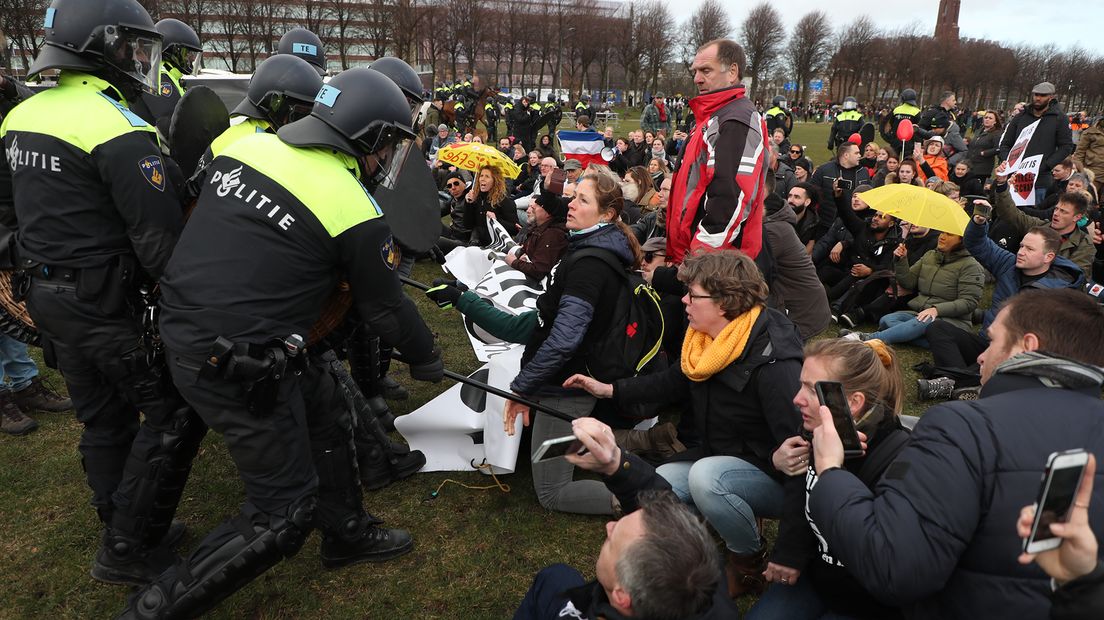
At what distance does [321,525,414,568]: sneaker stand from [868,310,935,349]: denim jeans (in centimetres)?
480

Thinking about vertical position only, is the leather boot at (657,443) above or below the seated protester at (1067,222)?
below

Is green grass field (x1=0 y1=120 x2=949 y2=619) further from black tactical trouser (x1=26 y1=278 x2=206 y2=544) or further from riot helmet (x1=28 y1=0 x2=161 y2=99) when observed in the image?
riot helmet (x1=28 y1=0 x2=161 y2=99)

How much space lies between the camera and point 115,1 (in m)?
3.12

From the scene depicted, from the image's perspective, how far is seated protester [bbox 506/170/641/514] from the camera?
358 centimetres

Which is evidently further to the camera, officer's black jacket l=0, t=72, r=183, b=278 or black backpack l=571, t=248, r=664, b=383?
black backpack l=571, t=248, r=664, b=383

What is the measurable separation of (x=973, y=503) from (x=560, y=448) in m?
1.23

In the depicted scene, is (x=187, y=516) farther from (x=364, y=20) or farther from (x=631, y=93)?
(x=631, y=93)

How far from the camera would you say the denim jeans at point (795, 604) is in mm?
2639

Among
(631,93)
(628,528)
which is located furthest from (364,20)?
(628,528)

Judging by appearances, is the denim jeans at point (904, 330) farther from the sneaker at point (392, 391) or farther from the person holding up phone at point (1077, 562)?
the person holding up phone at point (1077, 562)

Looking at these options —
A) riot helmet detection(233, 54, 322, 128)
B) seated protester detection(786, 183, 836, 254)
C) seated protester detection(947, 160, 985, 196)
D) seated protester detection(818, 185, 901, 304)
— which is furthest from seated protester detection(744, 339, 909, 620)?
seated protester detection(947, 160, 985, 196)

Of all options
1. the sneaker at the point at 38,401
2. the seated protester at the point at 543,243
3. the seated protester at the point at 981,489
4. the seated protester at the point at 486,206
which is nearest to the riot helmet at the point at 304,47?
the seated protester at the point at 543,243

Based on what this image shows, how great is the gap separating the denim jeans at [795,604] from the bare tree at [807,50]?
6817 cm

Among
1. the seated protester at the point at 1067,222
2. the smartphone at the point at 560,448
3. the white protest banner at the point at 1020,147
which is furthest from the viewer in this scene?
the white protest banner at the point at 1020,147
